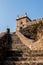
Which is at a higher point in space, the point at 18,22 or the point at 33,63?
the point at 18,22

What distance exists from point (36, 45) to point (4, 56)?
14.0 ft

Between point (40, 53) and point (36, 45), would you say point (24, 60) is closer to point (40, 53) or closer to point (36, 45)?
point (40, 53)

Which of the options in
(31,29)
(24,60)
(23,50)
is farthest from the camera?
(31,29)

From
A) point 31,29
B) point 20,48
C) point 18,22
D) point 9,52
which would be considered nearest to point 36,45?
point 20,48

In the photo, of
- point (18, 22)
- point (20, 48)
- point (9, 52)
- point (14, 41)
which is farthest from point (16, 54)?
point (18, 22)

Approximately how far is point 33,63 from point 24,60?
1.21m

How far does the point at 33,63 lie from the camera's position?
15516 millimetres

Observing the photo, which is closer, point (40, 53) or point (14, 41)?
point (40, 53)

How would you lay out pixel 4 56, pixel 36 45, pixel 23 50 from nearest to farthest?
1. pixel 4 56
2. pixel 23 50
3. pixel 36 45

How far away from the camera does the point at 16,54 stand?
1814cm

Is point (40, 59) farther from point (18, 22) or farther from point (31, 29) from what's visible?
point (18, 22)

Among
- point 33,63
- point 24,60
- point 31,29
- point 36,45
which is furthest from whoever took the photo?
point 31,29

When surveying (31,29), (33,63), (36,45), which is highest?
(31,29)

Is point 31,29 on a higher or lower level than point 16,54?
higher
